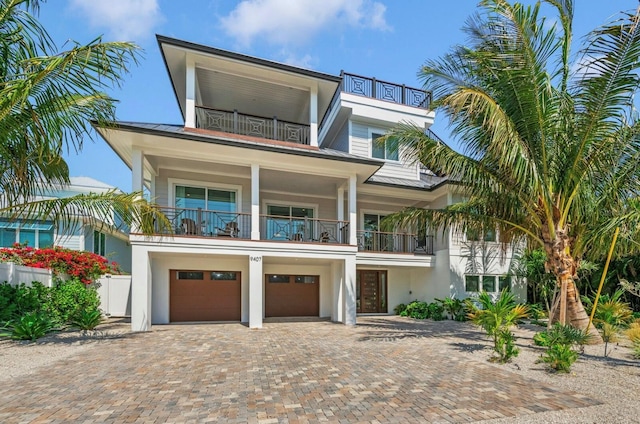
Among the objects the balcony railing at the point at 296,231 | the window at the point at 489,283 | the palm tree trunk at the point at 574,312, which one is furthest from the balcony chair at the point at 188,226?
the window at the point at 489,283

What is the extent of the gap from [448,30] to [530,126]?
3106 mm

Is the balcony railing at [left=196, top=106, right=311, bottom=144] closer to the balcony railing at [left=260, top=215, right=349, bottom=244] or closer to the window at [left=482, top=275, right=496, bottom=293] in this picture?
the balcony railing at [left=260, top=215, right=349, bottom=244]

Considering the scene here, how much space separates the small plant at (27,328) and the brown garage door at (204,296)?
4.07m

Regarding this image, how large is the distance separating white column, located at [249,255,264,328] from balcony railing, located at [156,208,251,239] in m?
1.37

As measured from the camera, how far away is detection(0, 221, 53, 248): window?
1681 cm

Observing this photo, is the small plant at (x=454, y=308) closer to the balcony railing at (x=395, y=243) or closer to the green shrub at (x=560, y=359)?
the balcony railing at (x=395, y=243)

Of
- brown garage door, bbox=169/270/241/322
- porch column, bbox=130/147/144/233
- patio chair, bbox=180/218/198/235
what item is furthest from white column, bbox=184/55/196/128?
brown garage door, bbox=169/270/241/322

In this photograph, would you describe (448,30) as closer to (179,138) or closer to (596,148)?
(596,148)

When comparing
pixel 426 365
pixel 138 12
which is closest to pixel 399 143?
pixel 426 365

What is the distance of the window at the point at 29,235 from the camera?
16.8 meters

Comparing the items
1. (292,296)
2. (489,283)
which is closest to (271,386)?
(292,296)

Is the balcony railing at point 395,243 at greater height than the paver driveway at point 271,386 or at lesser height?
greater

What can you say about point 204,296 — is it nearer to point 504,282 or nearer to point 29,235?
point 29,235

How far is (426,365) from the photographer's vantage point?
6750mm
